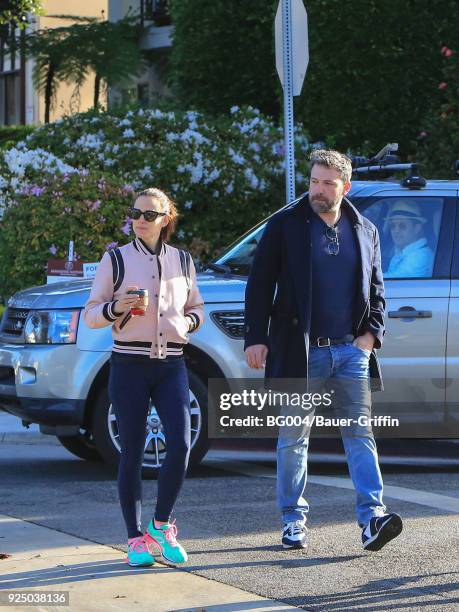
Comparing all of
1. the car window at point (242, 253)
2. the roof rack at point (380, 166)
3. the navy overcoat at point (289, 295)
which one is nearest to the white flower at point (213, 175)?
the roof rack at point (380, 166)

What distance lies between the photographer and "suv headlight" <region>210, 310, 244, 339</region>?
9.39 meters

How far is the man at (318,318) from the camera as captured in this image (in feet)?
22.8

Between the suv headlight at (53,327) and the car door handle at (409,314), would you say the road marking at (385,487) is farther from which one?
the suv headlight at (53,327)

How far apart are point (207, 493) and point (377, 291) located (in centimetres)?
225

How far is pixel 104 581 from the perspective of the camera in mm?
6359

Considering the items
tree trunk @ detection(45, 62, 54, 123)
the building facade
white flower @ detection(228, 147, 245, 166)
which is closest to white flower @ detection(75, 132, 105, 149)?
white flower @ detection(228, 147, 245, 166)

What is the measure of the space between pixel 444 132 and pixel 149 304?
1120 centimetres

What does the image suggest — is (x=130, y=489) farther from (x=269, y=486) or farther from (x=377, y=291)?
(x=269, y=486)

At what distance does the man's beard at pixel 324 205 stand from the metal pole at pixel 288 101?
4.31 meters

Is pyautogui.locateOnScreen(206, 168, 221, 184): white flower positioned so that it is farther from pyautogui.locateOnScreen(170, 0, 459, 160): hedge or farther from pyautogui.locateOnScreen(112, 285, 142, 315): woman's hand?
pyautogui.locateOnScreen(112, 285, 142, 315): woman's hand

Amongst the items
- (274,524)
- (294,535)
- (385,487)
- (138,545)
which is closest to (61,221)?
(385,487)

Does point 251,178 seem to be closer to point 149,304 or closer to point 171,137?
point 171,137

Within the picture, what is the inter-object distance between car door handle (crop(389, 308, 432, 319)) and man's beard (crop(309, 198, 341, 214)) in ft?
8.02

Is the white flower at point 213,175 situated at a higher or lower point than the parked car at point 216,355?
higher
